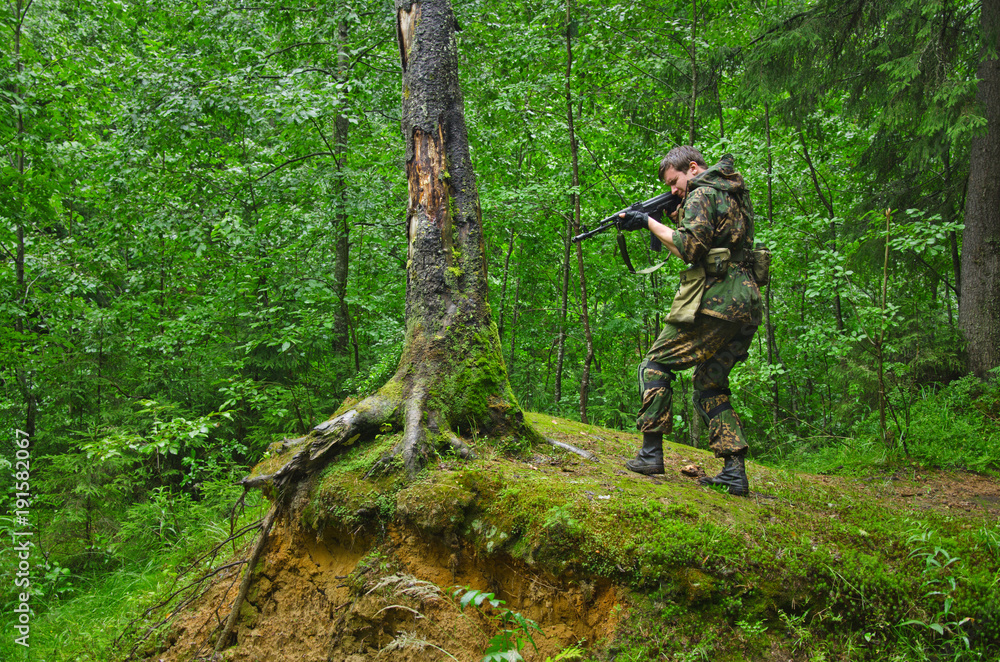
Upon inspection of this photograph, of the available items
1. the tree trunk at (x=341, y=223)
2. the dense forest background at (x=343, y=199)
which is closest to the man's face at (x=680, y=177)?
the dense forest background at (x=343, y=199)

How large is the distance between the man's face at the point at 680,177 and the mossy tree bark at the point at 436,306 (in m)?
1.46

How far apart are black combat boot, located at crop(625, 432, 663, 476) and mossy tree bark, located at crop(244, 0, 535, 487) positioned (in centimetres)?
80

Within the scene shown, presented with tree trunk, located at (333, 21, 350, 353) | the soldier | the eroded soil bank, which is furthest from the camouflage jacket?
tree trunk, located at (333, 21, 350, 353)

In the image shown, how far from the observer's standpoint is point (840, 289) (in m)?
5.80

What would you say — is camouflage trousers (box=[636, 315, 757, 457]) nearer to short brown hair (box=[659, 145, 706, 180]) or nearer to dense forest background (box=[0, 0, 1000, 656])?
short brown hair (box=[659, 145, 706, 180])

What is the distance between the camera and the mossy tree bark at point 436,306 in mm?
3287

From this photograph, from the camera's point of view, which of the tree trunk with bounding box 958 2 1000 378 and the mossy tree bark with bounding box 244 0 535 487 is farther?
the tree trunk with bounding box 958 2 1000 378

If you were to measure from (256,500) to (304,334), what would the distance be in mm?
2032

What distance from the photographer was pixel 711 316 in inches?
132

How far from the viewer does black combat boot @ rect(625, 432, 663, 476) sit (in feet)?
11.8

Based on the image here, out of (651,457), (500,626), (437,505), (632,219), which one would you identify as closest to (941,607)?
(651,457)

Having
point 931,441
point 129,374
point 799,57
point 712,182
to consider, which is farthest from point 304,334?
point 799,57

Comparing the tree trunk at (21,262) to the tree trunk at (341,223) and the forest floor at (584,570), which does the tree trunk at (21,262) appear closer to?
the tree trunk at (341,223)

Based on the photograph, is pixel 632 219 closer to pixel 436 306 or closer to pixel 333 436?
pixel 436 306
